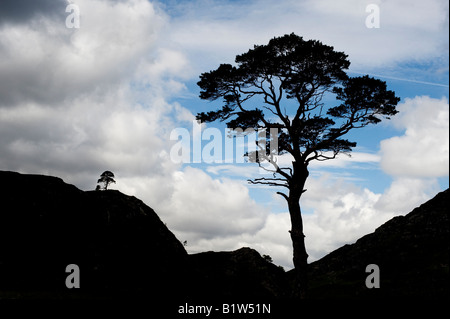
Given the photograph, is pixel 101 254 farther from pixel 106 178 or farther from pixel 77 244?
pixel 106 178

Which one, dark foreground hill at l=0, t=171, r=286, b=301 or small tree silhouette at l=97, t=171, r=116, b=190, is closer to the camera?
dark foreground hill at l=0, t=171, r=286, b=301

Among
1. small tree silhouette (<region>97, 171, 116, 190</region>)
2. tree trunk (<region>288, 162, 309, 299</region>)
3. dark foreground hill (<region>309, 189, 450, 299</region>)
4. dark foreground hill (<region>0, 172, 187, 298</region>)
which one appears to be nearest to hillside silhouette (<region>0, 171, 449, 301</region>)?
dark foreground hill (<region>0, 172, 187, 298</region>)

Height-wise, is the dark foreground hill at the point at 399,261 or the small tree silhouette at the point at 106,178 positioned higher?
the small tree silhouette at the point at 106,178

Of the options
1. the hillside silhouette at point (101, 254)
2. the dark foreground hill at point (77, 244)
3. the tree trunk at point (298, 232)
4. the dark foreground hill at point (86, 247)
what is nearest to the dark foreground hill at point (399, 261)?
the tree trunk at point (298, 232)

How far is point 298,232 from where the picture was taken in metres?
26.9

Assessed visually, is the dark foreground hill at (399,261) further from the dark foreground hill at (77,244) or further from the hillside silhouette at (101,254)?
the dark foreground hill at (77,244)

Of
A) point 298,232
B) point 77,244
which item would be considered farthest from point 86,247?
point 298,232

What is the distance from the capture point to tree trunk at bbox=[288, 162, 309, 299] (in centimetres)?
2598

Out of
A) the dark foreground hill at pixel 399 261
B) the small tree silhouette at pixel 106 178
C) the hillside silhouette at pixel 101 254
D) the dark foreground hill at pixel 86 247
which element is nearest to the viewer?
the dark foreground hill at pixel 86 247

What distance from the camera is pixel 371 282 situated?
42906 mm

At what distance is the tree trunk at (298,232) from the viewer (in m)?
26.0

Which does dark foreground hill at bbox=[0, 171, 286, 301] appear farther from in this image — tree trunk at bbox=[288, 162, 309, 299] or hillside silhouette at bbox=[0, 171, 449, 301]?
tree trunk at bbox=[288, 162, 309, 299]
